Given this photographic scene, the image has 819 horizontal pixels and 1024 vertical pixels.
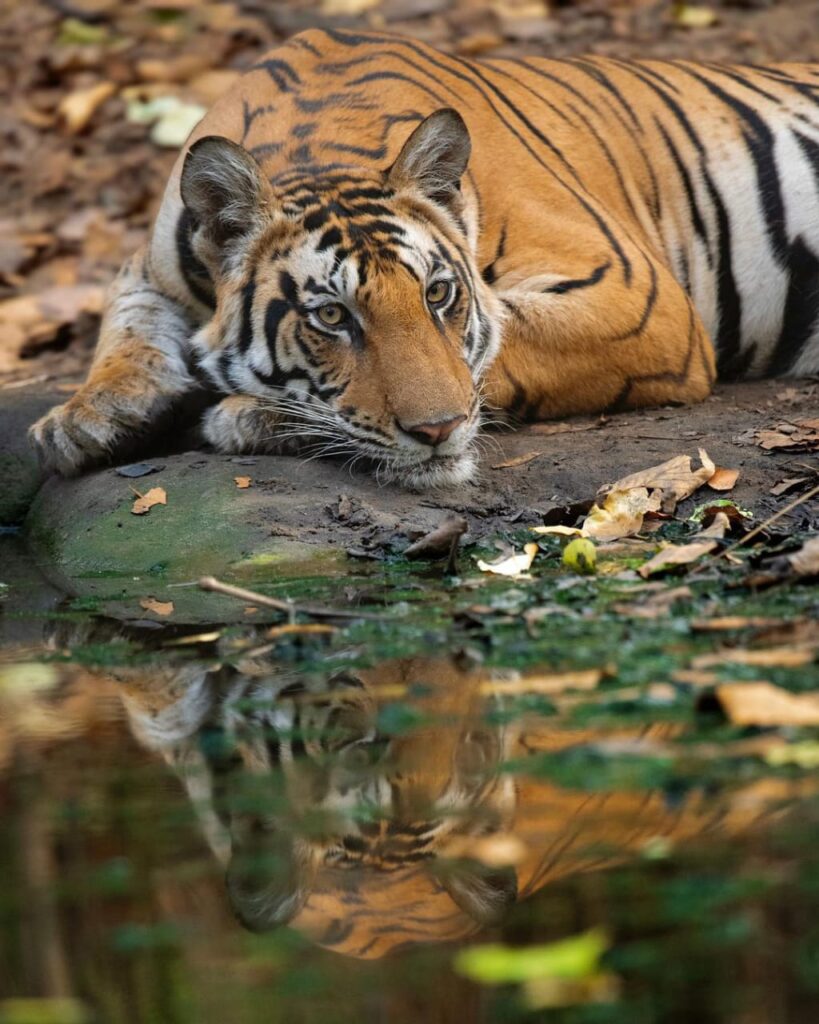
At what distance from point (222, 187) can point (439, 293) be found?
67 centimetres

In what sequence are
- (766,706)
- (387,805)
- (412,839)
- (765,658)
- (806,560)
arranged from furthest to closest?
(806,560) → (765,658) → (766,706) → (387,805) → (412,839)

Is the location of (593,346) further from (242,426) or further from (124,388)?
(124,388)

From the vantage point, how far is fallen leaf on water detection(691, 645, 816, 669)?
222 cm

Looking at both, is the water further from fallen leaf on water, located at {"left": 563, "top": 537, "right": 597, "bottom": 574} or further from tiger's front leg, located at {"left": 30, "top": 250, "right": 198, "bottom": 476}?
tiger's front leg, located at {"left": 30, "top": 250, "right": 198, "bottom": 476}

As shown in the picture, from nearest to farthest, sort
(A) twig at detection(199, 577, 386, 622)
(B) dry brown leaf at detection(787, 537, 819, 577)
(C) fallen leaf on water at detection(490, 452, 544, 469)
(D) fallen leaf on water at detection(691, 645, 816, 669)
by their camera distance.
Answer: (D) fallen leaf on water at detection(691, 645, 816, 669) < (A) twig at detection(199, 577, 386, 622) < (B) dry brown leaf at detection(787, 537, 819, 577) < (C) fallen leaf on water at detection(490, 452, 544, 469)

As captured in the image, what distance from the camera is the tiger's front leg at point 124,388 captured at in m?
4.21

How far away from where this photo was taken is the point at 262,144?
4430mm

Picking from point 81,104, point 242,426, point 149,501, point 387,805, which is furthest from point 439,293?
point 81,104

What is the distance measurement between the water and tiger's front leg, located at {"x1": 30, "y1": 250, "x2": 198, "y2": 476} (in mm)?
1698

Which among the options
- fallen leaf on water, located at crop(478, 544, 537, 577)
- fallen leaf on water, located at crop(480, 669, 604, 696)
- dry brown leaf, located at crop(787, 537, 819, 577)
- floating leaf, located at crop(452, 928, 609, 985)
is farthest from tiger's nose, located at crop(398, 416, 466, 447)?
floating leaf, located at crop(452, 928, 609, 985)

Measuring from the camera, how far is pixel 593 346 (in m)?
4.50

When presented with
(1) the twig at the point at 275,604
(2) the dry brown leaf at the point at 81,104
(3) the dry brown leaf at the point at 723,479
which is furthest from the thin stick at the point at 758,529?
(2) the dry brown leaf at the point at 81,104

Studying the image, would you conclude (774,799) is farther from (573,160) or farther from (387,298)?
(573,160)

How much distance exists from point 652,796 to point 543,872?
22 centimetres
